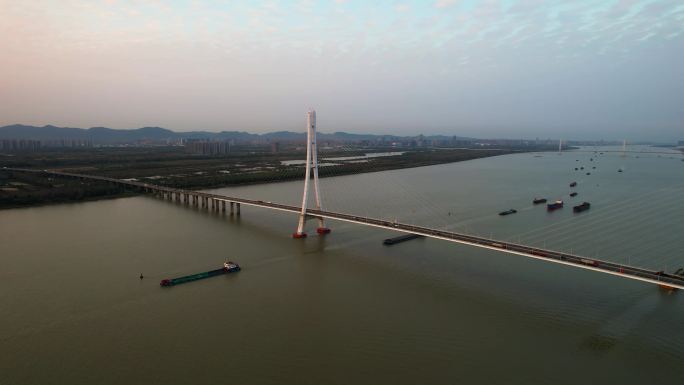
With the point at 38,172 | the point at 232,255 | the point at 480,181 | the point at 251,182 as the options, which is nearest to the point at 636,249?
the point at 232,255

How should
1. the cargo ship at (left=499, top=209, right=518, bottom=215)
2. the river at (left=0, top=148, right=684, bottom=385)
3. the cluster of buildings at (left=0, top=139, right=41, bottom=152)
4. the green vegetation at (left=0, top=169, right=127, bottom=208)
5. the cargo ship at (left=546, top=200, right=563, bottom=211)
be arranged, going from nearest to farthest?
1. the river at (left=0, top=148, right=684, bottom=385)
2. the cargo ship at (left=499, top=209, right=518, bottom=215)
3. the cargo ship at (left=546, top=200, right=563, bottom=211)
4. the green vegetation at (left=0, top=169, right=127, bottom=208)
5. the cluster of buildings at (left=0, top=139, right=41, bottom=152)

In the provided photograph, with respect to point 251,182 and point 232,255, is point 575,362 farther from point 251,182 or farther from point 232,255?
point 251,182

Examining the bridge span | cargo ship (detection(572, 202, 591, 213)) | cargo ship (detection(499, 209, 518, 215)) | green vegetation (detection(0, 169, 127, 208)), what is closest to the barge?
the bridge span

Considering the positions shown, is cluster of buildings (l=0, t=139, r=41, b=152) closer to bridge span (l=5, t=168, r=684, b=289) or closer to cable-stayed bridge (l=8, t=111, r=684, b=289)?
cable-stayed bridge (l=8, t=111, r=684, b=289)

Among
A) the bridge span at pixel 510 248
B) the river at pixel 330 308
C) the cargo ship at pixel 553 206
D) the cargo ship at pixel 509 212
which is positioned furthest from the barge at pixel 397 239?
the cargo ship at pixel 553 206

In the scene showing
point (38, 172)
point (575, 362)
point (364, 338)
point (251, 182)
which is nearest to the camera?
point (575, 362)

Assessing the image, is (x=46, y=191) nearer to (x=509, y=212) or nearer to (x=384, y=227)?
(x=384, y=227)

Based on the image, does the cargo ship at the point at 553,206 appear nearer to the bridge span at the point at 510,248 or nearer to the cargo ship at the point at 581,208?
the cargo ship at the point at 581,208
